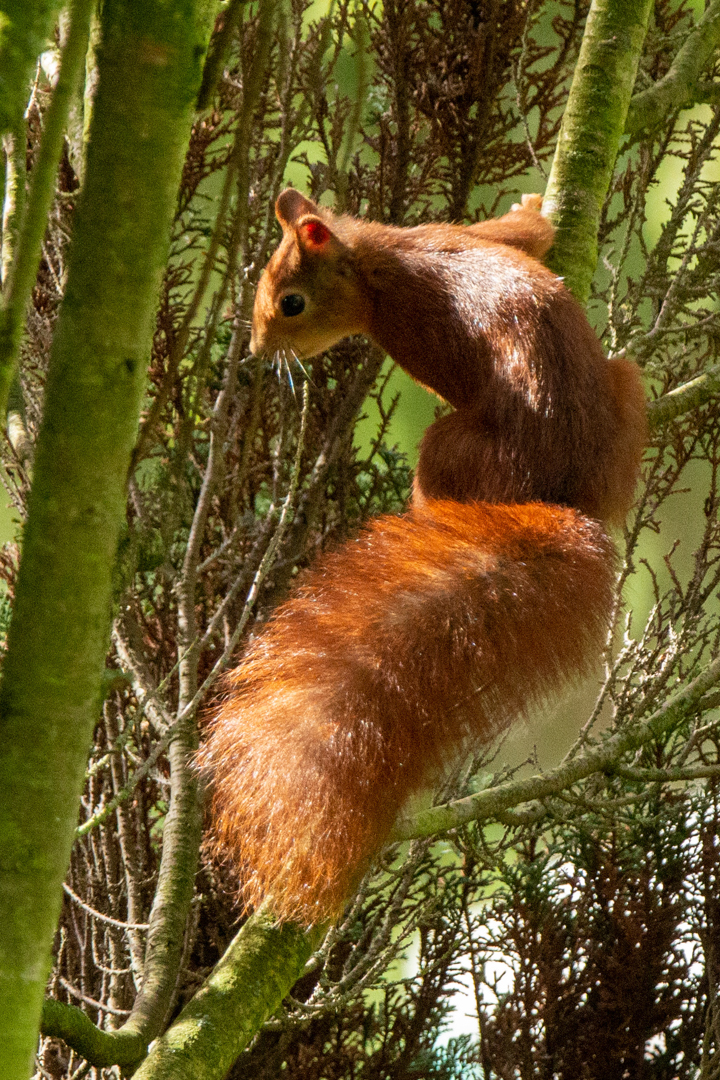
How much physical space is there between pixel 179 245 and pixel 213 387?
2.21 feet

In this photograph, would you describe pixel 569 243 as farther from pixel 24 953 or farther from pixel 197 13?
pixel 24 953

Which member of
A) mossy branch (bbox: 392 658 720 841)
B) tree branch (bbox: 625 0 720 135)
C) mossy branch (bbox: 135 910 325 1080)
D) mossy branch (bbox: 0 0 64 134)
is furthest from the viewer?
tree branch (bbox: 625 0 720 135)

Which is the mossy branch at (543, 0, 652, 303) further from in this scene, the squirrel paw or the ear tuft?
the ear tuft

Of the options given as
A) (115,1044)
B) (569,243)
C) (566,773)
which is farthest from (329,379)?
(115,1044)

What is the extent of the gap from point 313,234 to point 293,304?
0.41 feet

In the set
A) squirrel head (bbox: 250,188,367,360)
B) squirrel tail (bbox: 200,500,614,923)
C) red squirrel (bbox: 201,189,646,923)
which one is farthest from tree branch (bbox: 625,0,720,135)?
squirrel tail (bbox: 200,500,614,923)

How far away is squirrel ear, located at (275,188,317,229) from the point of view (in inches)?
76.2

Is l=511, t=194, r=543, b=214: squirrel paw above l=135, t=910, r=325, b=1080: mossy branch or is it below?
above

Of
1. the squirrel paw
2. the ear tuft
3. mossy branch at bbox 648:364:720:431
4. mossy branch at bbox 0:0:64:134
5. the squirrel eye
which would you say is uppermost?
the squirrel paw

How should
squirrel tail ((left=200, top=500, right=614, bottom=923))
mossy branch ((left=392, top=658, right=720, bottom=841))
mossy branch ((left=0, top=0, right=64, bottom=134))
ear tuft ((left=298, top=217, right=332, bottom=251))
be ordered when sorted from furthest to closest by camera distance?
1. ear tuft ((left=298, top=217, right=332, bottom=251))
2. mossy branch ((left=392, top=658, right=720, bottom=841))
3. squirrel tail ((left=200, top=500, right=614, bottom=923))
4. mossy branch ((left=0, top=0, right=64, bottom=134))

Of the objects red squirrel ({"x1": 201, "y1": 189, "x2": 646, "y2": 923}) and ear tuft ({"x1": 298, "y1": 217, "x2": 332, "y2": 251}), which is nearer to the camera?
red squirrel ({"x1": 201, "y1": 189, "x2": 646, "y2": 923})

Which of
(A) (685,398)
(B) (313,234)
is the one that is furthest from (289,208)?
(A) (685,398)

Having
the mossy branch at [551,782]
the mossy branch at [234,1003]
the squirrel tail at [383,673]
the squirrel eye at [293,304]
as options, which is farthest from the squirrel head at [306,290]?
the mossy branch at [234,1003]

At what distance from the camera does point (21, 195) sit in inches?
24.3
